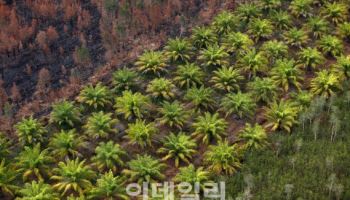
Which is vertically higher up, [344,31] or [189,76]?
[344,31]

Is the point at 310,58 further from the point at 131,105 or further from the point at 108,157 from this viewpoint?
the point at 108,157

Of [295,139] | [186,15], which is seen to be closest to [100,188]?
[295,139]

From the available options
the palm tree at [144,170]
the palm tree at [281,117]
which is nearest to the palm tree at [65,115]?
the palm tree at [144,170]

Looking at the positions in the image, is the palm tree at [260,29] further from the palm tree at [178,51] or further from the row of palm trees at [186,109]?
the palm tree at [178,51]

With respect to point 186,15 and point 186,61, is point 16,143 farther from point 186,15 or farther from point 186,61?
point 186,15

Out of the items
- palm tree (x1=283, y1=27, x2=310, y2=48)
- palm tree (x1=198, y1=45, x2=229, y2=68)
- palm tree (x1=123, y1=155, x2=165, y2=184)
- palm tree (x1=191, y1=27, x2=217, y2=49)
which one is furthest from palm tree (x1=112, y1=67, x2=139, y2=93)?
palm tree (x1=283, y1=27, x2=310, y2=48)

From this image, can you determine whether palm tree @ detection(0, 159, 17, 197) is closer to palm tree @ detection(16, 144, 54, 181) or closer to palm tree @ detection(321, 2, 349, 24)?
palm tree @ detection(16, 144, 54, 181)

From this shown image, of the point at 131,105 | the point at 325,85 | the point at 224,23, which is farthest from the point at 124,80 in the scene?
the point at 325,85
